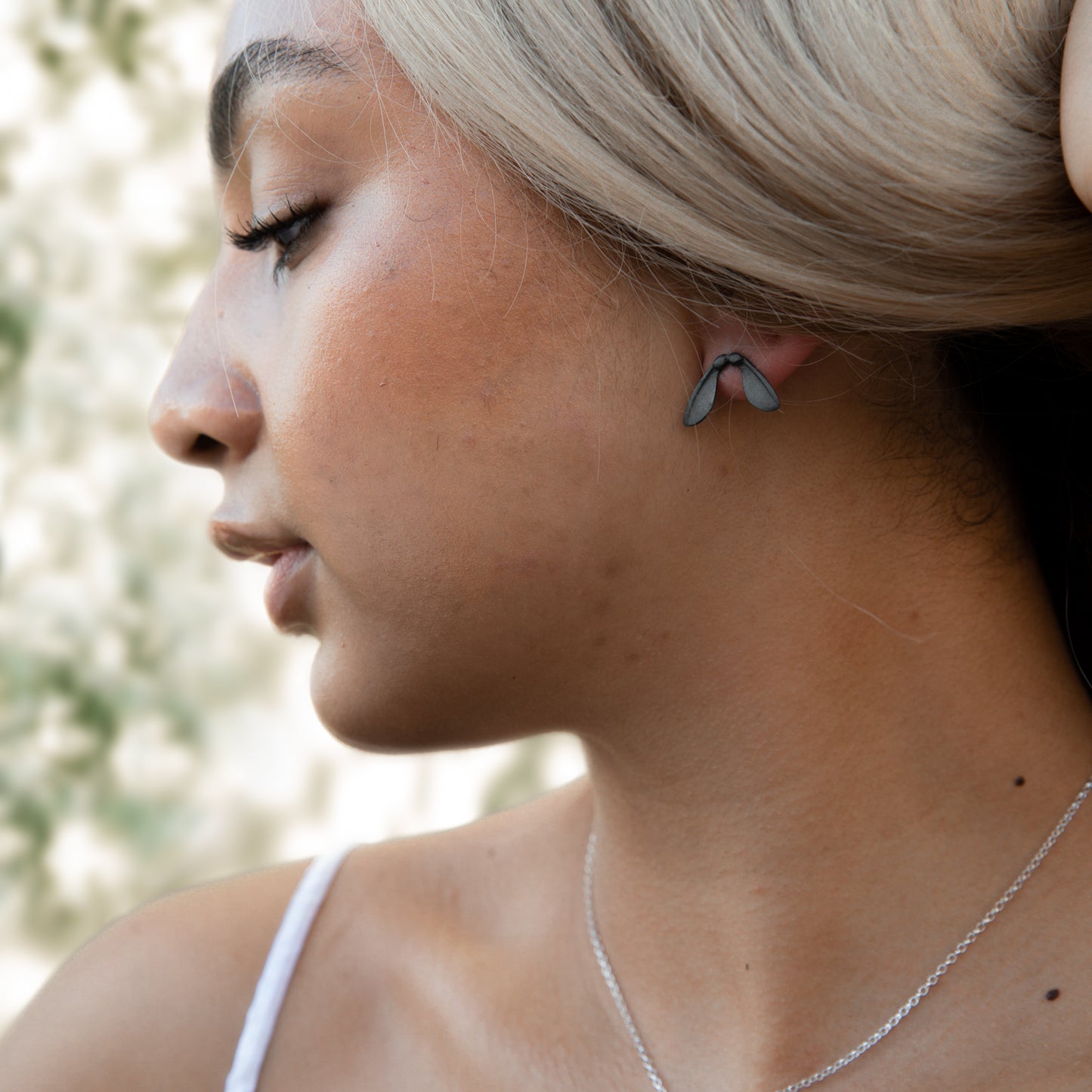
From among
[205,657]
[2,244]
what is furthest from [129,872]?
[2,244]

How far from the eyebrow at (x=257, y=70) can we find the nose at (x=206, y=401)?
20cm

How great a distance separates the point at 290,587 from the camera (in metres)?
1.47

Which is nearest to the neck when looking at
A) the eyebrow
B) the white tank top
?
the white tank top

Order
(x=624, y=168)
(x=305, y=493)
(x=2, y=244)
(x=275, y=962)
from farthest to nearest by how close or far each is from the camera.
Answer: (x=2, y=244) → (x=275, y=962) → (x=305, y=493) → (x=624, y=168)

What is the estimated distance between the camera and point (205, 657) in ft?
11.0

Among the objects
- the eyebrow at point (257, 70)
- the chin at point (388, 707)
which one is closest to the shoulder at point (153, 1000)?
the chin at point (388, 707)

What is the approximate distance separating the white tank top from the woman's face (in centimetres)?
47

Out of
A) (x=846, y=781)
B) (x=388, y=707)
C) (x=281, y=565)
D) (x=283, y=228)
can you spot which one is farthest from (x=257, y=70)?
(x=846, y=781)

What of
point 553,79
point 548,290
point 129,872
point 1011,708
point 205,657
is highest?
point 553,79

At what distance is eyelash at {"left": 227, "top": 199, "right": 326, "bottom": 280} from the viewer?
139 cm

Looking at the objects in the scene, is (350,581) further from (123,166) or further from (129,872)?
(123,166)

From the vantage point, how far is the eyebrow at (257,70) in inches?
53.1

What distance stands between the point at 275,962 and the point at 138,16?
2722 mm

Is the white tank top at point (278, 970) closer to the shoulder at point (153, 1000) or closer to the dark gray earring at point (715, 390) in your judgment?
the shoulder at point (153, 1000)
